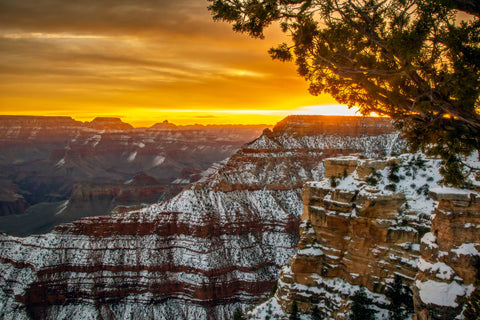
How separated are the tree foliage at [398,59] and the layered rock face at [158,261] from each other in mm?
55523

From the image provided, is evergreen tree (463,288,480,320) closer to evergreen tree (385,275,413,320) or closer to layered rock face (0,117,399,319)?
evergreen tree (385,275,413,320)

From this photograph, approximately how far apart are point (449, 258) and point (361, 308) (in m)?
11.0

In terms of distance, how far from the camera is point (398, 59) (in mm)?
9523

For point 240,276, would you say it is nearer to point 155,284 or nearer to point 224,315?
point 224,315

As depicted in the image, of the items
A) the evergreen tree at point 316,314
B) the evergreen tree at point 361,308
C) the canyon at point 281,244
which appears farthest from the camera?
the evergreen tree at point 316,314

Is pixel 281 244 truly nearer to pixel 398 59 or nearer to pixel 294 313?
pixel 294 313

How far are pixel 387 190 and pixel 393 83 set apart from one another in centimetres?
1975

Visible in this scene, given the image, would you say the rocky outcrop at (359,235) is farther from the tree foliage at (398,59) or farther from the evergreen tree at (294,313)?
the tree foliage at (398,59)

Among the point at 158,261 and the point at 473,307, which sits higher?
the point at 473,307

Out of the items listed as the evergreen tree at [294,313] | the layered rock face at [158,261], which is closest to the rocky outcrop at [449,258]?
the evergreen tree at [294,313]

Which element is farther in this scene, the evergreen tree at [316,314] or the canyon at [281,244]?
the evergreen tree at [316,314]

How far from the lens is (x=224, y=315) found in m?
58.9

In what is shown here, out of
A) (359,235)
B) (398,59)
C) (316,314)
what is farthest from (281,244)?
(398,59)

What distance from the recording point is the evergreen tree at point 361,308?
2500 centimetres
